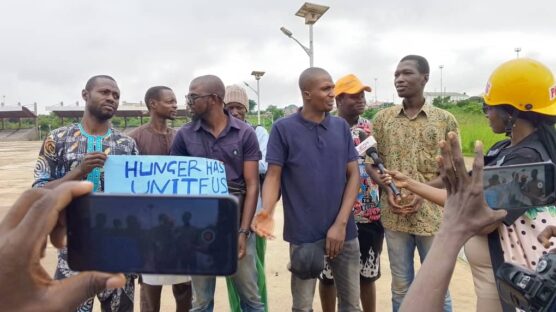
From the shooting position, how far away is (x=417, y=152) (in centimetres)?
316

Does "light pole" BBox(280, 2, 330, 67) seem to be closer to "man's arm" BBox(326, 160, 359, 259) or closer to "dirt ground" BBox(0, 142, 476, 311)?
→ "dirt ground" BBox(0, 142, 476, 311)

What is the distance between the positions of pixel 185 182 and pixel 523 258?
5.68ft

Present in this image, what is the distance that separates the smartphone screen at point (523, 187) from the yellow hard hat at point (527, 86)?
771 millimetres

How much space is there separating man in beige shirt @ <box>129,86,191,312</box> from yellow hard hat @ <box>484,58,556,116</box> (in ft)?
7.45

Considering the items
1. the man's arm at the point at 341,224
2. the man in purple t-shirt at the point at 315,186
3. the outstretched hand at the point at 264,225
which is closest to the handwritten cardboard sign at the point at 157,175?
the outstretched hand at the point at 264,225

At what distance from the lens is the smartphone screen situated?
44.8 inches

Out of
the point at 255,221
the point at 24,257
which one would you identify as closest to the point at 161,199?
the point at 24,257

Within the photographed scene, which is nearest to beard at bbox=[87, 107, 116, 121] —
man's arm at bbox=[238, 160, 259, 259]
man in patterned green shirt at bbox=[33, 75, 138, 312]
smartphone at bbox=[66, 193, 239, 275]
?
man in patterned green shirt at bbox=[33, 75, 138, 312]

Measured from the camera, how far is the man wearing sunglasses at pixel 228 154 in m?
2.93

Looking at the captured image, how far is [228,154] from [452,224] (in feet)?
6.70

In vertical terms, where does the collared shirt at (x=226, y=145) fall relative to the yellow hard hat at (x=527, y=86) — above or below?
below

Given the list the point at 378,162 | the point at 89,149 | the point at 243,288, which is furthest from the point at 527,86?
the point at 89,149

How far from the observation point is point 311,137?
287cm

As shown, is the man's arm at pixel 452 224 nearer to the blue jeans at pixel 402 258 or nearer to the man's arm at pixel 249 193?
the man's arm at pixel 249 193
